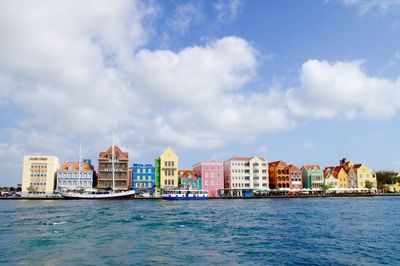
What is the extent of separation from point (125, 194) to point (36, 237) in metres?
73.3

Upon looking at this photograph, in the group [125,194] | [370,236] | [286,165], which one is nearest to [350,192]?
[286,165]

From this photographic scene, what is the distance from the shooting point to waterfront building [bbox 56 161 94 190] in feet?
363

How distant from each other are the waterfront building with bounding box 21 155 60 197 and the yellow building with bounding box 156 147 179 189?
32.1m

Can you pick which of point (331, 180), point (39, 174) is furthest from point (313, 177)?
point (39, 174)

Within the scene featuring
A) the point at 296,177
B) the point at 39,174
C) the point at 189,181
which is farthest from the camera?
the point at 296,177

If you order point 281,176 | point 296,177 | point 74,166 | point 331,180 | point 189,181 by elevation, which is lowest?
point 331,180

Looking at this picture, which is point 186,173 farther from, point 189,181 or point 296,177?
point 296,177

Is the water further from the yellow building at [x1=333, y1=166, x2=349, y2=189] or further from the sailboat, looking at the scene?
the yellow building at [x1=333, y1=166, x2=349, y2=189]

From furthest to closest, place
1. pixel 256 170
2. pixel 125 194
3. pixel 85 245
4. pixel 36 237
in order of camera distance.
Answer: pixel 256 170 < pixel 125 194 < pixel 36 237 < pixel 85 245

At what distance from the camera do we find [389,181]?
14188cm

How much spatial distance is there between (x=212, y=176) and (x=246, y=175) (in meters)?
11.2

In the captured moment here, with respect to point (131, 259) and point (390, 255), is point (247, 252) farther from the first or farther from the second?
point (390, 255)

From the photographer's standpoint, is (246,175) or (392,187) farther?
(392,187)

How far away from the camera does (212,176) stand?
11762 centimetres
